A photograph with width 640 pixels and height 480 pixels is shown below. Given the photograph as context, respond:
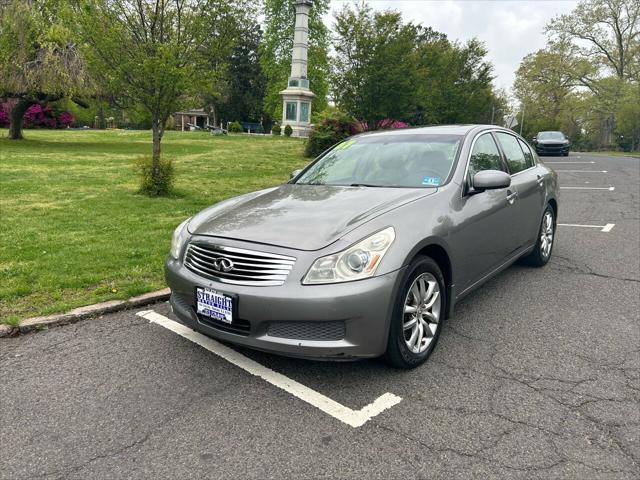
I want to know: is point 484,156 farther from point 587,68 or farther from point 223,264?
point 587,68

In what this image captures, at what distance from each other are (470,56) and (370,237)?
25.6 m

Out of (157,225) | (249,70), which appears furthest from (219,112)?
(157,225)

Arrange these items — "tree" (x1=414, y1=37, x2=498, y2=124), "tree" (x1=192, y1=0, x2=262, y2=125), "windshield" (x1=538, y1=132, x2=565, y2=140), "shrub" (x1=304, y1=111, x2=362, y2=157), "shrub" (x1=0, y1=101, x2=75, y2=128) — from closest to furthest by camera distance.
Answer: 1. "tree" (x1=192, y1=0, x2=262, y2=125)
2. "shrub" (x1=304, y1=111, x2=362, y2=157)
3. "tree" (x1=414, y1=37, x2=498, y2=124)
4. "windshield" (x1=538, y1=132, x2=565, y2=140)
5. "shrub" (x1=0, y1=101, x2=75, y2=128)

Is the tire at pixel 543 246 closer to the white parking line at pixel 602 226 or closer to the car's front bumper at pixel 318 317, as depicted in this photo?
the white parking line at pixel 602 226

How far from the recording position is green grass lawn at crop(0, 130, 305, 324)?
4564mm

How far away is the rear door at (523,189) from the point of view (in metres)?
4.69

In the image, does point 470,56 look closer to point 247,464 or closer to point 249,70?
point 247,464

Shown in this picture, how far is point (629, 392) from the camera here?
295cm

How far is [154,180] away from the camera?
9711 mm

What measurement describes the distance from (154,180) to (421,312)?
7747 millimetres

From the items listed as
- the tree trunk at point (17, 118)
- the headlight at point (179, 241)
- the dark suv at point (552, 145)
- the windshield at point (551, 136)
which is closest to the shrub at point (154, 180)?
the headlight at point (179, 241)

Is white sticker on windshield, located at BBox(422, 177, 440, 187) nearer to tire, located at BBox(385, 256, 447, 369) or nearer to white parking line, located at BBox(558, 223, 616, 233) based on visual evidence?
tire, located at BBox(385, 256, 447, 369)

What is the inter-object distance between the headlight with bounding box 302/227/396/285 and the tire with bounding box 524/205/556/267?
3233 millimetres

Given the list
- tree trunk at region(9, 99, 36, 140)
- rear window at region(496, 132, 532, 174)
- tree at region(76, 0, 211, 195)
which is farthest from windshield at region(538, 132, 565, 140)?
tree trunk at region(9, 99, 36, 140)
